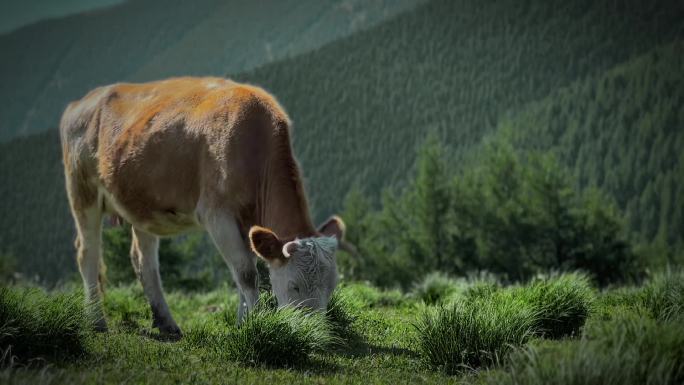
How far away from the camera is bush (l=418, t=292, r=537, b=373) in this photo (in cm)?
562

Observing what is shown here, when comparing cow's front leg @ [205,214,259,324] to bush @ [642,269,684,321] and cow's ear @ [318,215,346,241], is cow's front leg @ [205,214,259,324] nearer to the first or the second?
cow's ear @ [318,215,346,241]

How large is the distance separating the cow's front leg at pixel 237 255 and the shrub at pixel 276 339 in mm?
1353

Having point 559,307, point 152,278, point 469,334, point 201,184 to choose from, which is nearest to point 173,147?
point 201,184

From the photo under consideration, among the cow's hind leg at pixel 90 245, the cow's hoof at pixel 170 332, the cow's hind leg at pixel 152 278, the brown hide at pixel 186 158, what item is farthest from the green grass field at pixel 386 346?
the cow's hind leg at pixel 90 245

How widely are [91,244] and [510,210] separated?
59.7 metres

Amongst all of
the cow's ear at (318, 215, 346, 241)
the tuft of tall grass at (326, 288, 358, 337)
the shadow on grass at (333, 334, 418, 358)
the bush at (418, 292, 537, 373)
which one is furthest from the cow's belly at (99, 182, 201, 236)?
the bush at (418, 292, 537, 373)

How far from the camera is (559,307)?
6766mm

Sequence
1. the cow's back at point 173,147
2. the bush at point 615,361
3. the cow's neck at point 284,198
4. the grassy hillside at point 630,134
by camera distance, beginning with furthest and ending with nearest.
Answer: the grassy hillside at point 630,134 → the cow's back at point 173,147 → the cow's neck at point 284,198 → the bush at point 615,361

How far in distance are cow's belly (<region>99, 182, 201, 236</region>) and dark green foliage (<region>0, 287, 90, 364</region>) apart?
2.34 m

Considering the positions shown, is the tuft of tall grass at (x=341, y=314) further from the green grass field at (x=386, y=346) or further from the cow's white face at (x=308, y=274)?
the cow's white face at (x=308, y=274)

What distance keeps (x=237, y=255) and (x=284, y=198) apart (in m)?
0.89

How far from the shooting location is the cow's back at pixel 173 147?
296 inches

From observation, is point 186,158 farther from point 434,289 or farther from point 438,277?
point 438,277

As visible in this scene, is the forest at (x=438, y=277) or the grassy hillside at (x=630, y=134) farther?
the grassy hillside at (x=630, y=134)
